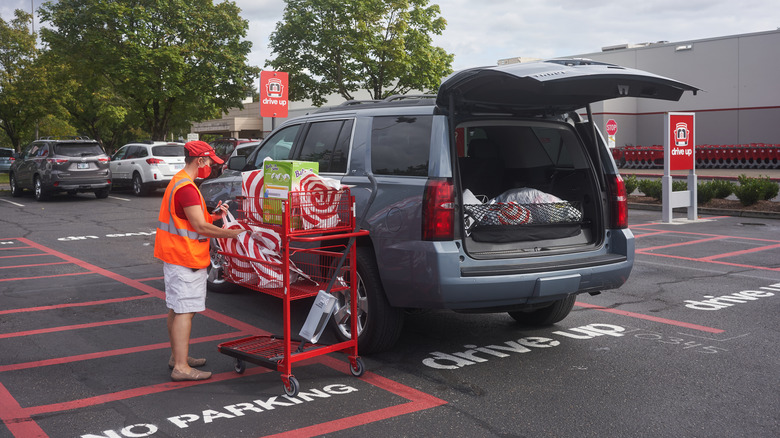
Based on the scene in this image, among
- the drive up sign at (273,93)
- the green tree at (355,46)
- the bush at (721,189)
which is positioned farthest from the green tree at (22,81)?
the bush at (721,189)

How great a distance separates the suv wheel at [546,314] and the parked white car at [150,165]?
1776 centimetres

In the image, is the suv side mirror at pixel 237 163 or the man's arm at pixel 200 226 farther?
the suv side mirror at pixel 237 163

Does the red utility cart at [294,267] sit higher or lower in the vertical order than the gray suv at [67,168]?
lower

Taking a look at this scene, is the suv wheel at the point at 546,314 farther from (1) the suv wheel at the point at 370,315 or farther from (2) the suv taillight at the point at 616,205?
(1) the suv wheel at the point at 370,315

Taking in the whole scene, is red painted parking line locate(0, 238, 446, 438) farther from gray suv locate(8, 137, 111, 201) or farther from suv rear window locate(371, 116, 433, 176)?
gray suv locate(8, 137, 111, 201)

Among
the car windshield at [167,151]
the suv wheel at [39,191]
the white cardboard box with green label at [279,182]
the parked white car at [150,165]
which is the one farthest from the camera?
the car windshield at [167,151]

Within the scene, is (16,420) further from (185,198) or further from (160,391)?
(185,198)

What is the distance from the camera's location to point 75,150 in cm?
2123

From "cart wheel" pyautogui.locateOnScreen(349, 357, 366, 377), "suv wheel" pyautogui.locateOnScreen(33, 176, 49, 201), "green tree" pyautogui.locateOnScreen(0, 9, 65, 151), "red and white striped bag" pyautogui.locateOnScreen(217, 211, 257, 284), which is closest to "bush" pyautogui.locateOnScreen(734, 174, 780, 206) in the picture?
"cart wheel" pyautogui.locateOnScreen(349, 357, 366, 377)

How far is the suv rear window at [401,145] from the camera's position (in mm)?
5434

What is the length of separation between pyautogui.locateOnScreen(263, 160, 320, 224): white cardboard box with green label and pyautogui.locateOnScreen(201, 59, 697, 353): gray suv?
2.46 feet

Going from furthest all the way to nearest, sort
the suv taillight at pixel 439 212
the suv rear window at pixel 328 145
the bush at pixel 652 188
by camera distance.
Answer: the bush at pixel 652 188 < the suv rear window at pixel 328 145 < the suv taillight at pixel 439 212

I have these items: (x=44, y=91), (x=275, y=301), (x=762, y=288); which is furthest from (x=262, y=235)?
(x=44, y=91)

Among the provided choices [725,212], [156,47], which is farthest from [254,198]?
[156,47]
